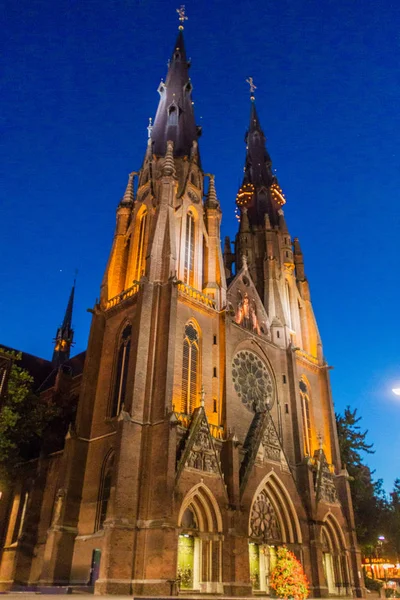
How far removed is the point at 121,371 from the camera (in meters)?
30.4

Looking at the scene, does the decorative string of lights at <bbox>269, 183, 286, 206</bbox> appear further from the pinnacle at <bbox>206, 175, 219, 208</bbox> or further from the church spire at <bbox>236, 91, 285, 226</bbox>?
the pinnacle at <bbox>206, 175, 219, 208</bbox>

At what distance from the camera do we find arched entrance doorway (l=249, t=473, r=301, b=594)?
2852cm

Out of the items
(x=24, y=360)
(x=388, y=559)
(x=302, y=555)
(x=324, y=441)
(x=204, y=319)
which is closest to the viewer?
(x=302, y=555)

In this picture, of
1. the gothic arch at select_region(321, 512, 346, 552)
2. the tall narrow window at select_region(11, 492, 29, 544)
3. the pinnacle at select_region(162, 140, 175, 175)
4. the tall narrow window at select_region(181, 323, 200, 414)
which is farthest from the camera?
the pinnacle at select_region(162, 140, 175, 175)

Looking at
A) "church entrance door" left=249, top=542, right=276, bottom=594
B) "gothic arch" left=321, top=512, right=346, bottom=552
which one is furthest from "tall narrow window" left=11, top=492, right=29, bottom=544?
"gothic arch" left=321, top=512, right=346, bottom=552

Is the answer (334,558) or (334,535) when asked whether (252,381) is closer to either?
(334,535)

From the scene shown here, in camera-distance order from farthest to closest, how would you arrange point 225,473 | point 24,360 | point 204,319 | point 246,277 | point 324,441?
point 24,360 < point 246,277 < point 324,441 < point 204,319 < point 225,473

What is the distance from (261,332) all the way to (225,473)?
12.9m

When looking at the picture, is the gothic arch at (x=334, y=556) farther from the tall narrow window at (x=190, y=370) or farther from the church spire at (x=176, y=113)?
the church spire at (x=176, y=113)

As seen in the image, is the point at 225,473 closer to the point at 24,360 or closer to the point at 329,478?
the point at 329,478

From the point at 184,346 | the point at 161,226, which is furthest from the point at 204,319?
the point at 161,226

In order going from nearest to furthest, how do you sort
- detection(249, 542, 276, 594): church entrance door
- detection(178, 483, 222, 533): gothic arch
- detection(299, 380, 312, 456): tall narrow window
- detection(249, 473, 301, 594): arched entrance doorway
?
detection(178, 483, 222, 533): gothic arch → detection(249, 542, 276, 594): church entrance door → detection(249, 473, 301, 594): arched entrance doorway → detection(299, 380, 312, 456): tall narrow window

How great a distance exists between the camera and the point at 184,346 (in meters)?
30.7

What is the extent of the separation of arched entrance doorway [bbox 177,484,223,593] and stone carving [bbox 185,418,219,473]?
1026mm
